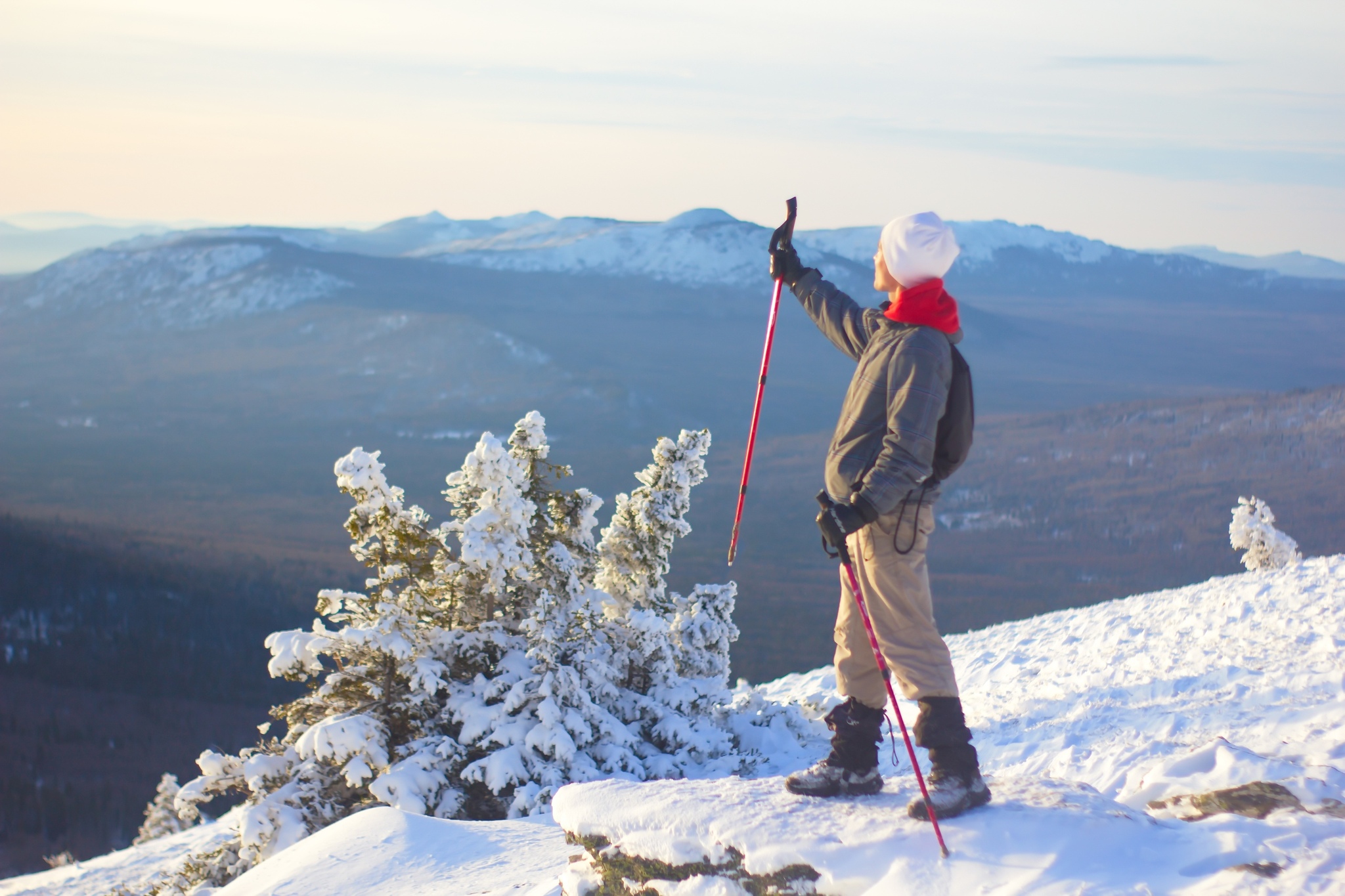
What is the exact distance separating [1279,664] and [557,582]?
6911 millimetres

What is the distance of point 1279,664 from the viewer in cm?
821

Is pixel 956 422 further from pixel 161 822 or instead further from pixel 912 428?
pixel 161 822

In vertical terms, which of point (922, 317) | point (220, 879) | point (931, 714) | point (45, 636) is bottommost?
point (45, 636)

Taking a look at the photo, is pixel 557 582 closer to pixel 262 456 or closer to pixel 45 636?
pixel 45 636

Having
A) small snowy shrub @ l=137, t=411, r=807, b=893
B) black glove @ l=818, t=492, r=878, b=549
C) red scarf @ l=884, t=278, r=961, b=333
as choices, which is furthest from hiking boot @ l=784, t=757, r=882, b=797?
small snowy shrub @ l=137, t=411, r=807, b=893

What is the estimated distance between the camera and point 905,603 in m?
4.03

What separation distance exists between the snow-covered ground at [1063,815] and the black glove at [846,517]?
1261mm

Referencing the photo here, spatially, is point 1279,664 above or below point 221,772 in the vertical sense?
above

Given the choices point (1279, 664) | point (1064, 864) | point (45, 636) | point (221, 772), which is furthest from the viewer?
point (45, 636)

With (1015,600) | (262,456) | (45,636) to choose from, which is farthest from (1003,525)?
(262,456)

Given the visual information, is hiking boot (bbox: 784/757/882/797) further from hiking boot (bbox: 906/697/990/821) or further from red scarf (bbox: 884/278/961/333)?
red scarf (bbox: 884/278/961/333)

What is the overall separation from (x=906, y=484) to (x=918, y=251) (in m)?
0.99

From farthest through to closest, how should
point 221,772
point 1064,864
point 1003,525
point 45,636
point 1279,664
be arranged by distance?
point 1003,525 → point 45,636 → point 221,772 → point 1279,664 → point 1064,864

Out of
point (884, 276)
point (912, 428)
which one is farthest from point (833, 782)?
point (884, 276)
